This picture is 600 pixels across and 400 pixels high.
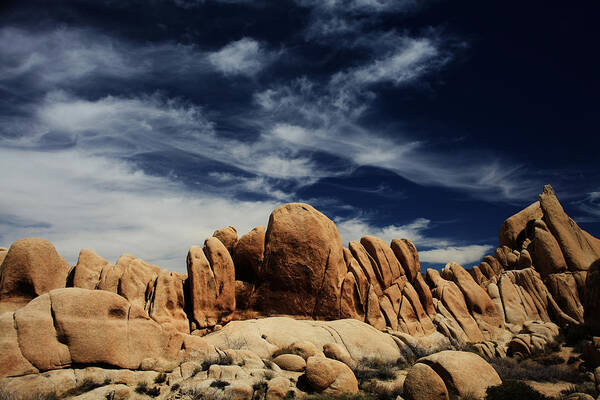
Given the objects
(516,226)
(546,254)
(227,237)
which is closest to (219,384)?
(227,237)

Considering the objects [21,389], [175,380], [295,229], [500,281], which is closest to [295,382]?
[175,380]

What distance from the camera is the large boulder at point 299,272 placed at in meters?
30.4

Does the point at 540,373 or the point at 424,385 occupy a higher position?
the point at 424,385

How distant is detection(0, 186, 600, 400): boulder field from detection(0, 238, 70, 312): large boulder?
7 cm

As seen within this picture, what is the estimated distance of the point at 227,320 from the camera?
28656 mm

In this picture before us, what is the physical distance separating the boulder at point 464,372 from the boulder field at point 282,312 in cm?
7

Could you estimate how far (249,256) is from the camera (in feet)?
102

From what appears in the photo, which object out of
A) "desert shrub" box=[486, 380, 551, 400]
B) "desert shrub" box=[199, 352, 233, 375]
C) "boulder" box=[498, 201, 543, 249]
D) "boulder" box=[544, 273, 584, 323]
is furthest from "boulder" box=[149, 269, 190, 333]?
"boulder" box=[498, 201, 543, 249]

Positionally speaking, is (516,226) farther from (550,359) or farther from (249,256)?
(249,256)

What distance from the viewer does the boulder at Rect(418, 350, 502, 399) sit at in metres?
17.5

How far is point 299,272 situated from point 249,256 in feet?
14.1

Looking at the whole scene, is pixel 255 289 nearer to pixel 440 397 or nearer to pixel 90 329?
pixel 90 329

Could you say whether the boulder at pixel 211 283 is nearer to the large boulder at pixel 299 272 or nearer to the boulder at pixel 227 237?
the boulder at pixel 227 237

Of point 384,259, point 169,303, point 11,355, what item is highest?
point 384,259
